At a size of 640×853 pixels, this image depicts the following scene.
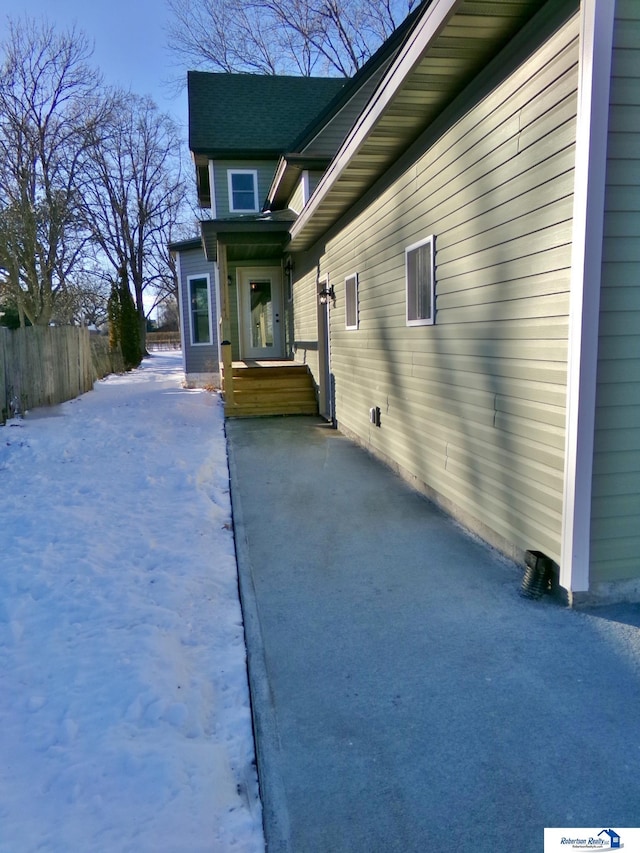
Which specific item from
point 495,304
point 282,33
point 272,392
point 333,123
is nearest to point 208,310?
point 272,392

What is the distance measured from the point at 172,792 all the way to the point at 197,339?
538 inches

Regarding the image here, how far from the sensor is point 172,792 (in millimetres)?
1894

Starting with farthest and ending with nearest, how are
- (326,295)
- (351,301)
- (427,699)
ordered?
(326,295), (351,301), (427,699)

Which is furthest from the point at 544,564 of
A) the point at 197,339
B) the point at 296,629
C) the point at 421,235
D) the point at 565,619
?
the point at 197,339

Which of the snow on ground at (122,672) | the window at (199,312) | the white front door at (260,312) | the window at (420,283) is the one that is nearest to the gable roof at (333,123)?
the white front door at (260,312)

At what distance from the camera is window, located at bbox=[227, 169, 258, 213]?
1377 cm

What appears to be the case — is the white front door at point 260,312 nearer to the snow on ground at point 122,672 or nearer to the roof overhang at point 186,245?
the roof overhang at point 186,245

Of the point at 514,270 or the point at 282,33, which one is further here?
the point at 282,33

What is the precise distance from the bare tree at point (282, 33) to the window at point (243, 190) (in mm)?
11632

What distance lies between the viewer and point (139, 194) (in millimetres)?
31109

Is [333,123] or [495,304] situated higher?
[333,123]

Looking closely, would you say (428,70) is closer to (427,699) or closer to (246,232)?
(427,699)

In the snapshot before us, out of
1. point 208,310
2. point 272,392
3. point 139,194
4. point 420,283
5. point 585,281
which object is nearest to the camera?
point 585,281

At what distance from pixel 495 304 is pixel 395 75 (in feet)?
6.09
